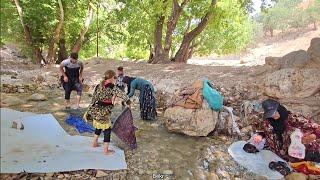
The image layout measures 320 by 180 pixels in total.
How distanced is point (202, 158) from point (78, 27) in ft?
30.2

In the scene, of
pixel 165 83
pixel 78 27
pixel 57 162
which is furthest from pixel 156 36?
pixel 57 162

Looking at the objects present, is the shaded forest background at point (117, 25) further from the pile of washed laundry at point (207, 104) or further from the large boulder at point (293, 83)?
the large boulder at point (293, 83)

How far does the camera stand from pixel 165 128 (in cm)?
580

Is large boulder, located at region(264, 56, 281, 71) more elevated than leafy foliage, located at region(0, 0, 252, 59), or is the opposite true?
leafy foliage, located at region(0, 0, 252, 59)

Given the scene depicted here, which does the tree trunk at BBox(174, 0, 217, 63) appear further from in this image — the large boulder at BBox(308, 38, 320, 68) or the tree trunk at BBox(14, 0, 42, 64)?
the tree trunk at BBox(14, 0, 42, 64)

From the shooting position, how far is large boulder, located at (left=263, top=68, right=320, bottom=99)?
707 cm

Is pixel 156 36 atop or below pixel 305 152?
atop

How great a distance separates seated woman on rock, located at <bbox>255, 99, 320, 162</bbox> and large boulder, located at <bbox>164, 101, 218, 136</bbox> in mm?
891

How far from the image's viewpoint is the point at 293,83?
7199 mm

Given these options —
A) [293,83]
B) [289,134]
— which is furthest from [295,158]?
[293,83]

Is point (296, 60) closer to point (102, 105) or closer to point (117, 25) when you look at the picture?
point (102, 105)

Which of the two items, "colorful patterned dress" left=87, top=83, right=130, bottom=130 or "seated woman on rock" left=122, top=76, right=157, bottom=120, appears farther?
"seated woman on rock" left=122, top=76, right=157, bottom=120

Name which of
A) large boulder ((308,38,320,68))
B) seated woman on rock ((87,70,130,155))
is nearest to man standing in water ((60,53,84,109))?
seated woman on rock ((87,70,130,155))

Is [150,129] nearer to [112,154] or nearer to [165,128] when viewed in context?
[165,128]
